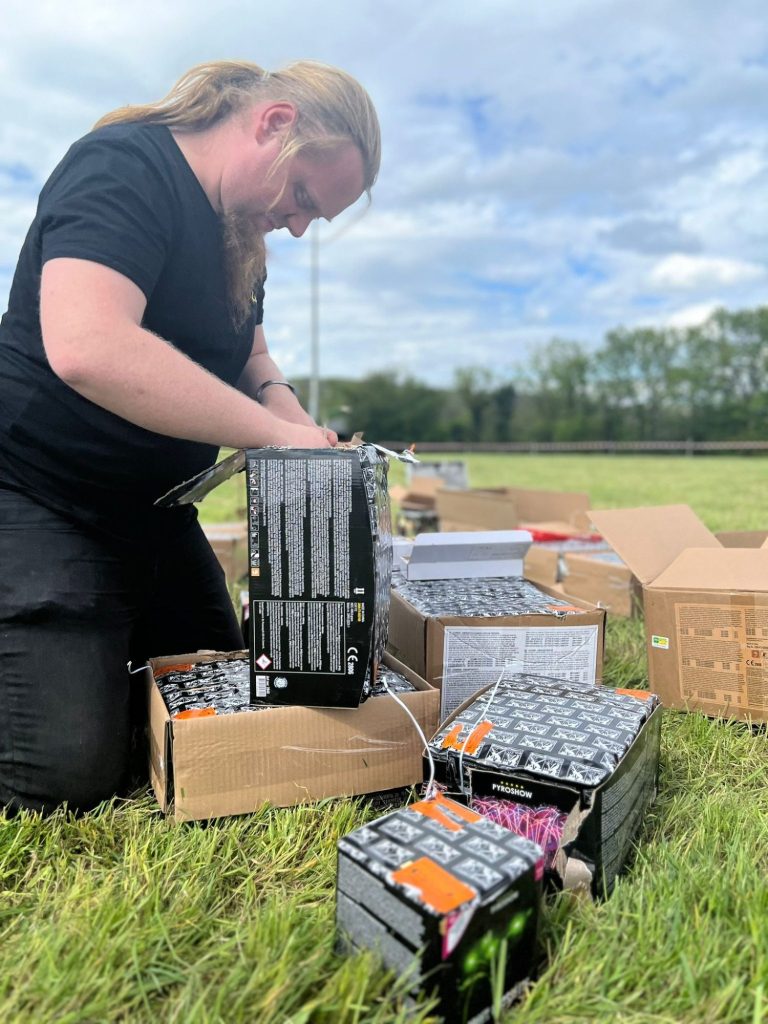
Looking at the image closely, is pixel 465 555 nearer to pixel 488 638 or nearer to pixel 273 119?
pixel 488 638

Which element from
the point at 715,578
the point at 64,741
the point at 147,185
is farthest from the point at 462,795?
the point at 147,185

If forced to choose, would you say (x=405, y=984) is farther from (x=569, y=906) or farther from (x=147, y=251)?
(x=147, y=251)

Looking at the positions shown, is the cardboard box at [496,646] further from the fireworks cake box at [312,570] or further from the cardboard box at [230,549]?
the cardboard box at [230,549]

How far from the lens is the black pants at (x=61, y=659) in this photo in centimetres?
162

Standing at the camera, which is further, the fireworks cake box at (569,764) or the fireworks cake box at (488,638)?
the fireworks cake box at (488,638)

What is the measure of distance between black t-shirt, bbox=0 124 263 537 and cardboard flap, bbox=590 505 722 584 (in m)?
1.28

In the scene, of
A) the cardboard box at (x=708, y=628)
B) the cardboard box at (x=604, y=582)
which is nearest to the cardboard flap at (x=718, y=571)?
the cardboard box at (x=708, y=628)

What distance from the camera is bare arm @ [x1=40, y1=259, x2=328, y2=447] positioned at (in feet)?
4.47

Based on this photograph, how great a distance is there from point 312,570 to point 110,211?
77cm

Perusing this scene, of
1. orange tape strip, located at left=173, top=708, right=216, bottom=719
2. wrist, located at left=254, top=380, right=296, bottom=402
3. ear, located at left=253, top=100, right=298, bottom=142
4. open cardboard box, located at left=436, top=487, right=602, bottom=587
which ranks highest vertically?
ear, located at left=253, top=100, right=298, bottom=142

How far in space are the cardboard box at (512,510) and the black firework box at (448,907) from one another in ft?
10.6

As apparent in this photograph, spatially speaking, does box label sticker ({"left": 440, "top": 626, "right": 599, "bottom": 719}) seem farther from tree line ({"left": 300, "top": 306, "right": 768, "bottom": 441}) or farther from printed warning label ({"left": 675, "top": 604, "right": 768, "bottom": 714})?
tree line ({"left": 300, "top": 306, "right": 768, "bottom": 441})

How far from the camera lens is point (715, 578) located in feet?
7.15

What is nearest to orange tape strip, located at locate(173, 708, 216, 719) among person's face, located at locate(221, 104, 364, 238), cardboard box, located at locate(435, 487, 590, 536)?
person's face, located at locate(221, 104, 364, 238)
